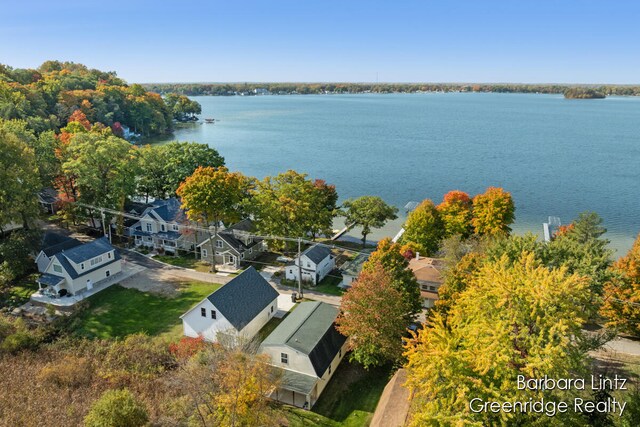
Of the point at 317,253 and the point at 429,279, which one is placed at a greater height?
the point at 317,253

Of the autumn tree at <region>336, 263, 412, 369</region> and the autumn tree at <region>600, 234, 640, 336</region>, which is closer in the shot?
the autumn tree at <region>336, 263, 412, 369</region>

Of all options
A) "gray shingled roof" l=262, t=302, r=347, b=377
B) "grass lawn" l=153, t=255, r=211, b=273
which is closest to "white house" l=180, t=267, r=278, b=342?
"gray shingled roof" l=262, t=302, r=347, b=377

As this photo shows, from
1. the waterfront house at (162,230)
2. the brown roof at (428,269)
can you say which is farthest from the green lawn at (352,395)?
the waterfront house at (162,230)

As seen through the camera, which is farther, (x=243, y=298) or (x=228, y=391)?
(x=243, y=298)

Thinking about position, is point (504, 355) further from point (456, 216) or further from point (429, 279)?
point (456, 216)

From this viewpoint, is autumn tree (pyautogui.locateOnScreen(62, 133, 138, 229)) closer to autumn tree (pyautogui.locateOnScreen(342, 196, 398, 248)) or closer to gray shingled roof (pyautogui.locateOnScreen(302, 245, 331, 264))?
gray shingled roof (pyautogui.locateOnScreen(302, 245, 331, 264))

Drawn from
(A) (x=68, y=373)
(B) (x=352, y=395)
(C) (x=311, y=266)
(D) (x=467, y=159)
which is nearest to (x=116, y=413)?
(A) (x=68, y=373)
